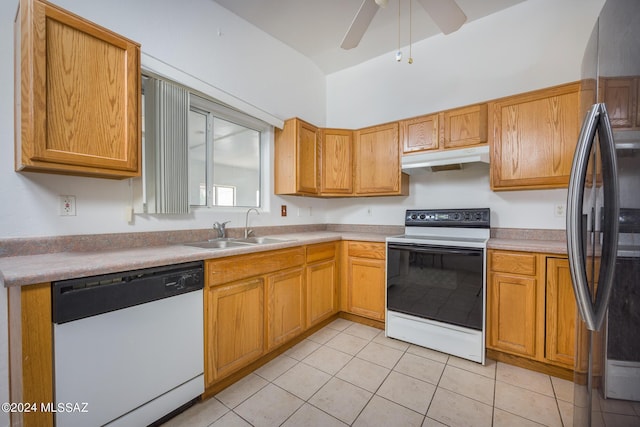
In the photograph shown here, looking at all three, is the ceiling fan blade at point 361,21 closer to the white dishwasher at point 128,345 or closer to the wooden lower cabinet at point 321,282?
the wooden lower cabinet at point 321,282

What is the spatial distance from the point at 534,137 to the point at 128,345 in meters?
3.02

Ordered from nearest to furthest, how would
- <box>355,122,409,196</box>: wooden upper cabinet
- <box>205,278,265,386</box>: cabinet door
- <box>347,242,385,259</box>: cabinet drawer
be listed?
1. <box>205,278,265,386</box>: cabinet door
2. <box>347,242,385,259</box>: cabinet drawer
3. <box>355,122,409,196</box>: wooden upper cabinet

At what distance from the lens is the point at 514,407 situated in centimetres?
157

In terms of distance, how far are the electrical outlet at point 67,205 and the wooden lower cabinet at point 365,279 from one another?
216cm

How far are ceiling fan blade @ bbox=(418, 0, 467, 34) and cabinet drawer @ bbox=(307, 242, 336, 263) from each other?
1905 mm

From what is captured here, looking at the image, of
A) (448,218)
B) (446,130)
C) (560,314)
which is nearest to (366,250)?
(448,218)

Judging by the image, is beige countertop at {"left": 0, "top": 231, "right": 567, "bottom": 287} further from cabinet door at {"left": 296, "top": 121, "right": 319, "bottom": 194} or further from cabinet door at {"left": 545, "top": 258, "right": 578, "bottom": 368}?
cabinet door at {"left": 296, "top": 121, "right": 319, "bottom": 194}

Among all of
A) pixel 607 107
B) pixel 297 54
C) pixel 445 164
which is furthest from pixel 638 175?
pixel 297 54

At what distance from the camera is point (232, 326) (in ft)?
5.68

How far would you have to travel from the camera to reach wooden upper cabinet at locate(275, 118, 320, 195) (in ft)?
9.19

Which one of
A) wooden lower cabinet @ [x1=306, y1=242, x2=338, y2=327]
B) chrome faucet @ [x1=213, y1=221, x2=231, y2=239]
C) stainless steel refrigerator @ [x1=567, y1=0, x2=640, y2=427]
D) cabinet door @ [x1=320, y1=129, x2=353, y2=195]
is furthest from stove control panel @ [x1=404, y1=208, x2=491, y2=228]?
chrome faucet @ [x1=213, y1=221, x2=231, y2=239]

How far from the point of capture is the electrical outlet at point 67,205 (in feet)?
4.95

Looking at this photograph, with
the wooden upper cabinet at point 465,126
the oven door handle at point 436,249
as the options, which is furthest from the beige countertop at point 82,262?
the wooden upper cabinet at point 465,126

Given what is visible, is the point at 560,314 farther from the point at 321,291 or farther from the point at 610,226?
the point at 321,291
